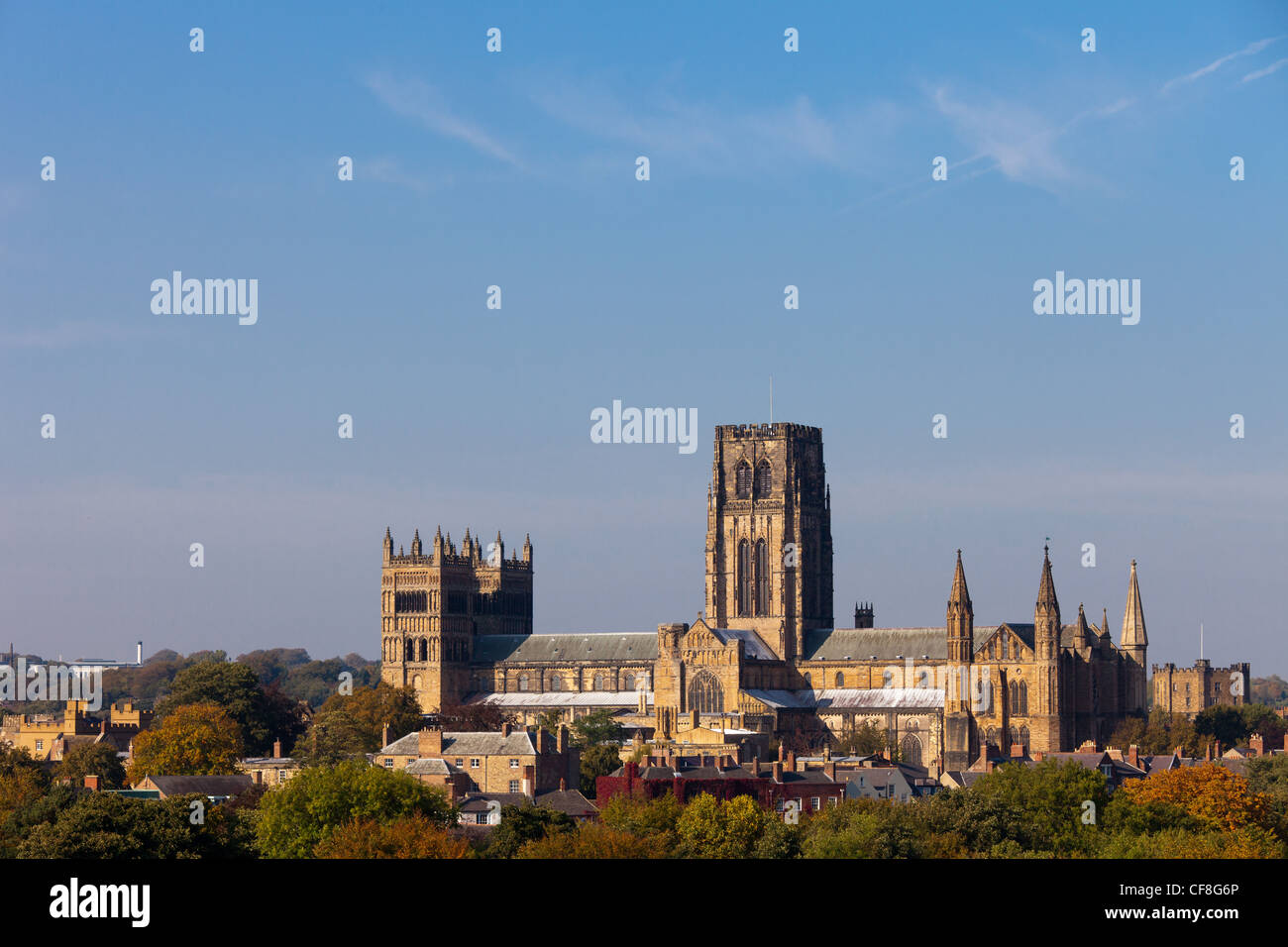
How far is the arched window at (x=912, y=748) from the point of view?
16638 cm

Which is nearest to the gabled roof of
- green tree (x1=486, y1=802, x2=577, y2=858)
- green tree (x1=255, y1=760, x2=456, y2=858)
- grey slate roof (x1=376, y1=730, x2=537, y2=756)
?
grey slate roof (x1=376, y1=730, x2=537, y2=756)

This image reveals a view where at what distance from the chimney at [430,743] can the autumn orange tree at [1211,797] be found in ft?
120

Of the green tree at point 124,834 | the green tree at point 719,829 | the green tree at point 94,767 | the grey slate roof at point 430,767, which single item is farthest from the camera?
the green tree at point 94,767

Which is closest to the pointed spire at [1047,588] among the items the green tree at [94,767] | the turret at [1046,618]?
the turret at [1046,618]

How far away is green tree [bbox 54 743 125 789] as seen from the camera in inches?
5228

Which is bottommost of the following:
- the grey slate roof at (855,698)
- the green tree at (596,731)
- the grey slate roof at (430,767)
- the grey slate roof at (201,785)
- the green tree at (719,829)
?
the green tree at (719,829)

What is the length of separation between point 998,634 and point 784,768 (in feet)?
155

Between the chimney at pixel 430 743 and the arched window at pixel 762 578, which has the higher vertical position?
the arched window at pixel 762 578

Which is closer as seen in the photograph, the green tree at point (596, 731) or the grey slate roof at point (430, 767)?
the grey slate roof at point (430, 767)

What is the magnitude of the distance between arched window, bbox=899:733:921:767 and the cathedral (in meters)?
0.14

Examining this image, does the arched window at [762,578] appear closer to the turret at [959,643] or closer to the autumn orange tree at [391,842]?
the turret at [959,643]

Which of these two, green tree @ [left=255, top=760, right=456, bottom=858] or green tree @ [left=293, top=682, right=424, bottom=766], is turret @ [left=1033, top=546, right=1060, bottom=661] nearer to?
green tree @ [left=293, top=682, right=424, bottom=766]

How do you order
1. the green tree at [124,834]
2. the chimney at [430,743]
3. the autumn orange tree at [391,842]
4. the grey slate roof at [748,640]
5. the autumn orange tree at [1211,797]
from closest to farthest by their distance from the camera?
the autumn orange tree at [391,842]
the green tree at [124,834]
the autumn orange tree at [1211,797]
the chimney at [430,743]
the grey slate roof at [748,640]

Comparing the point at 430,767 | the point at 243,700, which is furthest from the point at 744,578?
the point at 430,767
